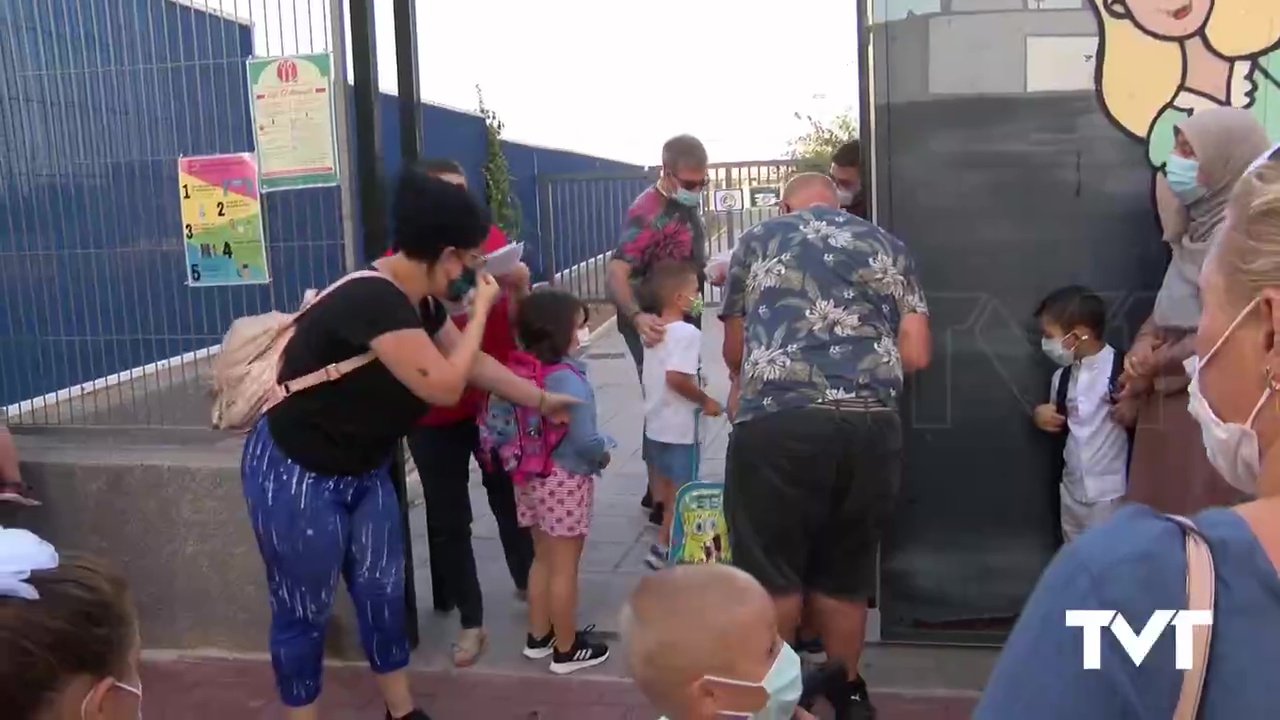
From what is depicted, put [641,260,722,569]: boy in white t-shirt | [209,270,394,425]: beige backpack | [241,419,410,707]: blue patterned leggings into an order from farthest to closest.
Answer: [641,260,722,569]: boy in white t-shirt → [209,270,394,425]: beige backpack → [241,419,410,707]: blue patterned leggings

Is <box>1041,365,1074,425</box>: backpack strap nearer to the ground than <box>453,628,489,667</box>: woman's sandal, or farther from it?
farther from it

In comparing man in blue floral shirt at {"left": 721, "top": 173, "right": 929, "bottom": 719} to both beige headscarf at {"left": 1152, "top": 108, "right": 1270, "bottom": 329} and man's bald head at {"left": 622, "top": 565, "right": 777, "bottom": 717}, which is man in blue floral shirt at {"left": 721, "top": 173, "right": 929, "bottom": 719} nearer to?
beige headscarf at {"left": 1152, "top": 108, "right": 1270, "bottom": 329}

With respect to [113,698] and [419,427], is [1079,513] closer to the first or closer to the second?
[419,427]

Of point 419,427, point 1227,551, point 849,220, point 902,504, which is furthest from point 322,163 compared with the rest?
point 1227,551

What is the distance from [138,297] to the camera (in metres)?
4.96

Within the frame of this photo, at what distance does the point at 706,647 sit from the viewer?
2.21 metres

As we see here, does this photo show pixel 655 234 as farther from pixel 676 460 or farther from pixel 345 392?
pixel 345 392

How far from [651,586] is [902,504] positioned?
7.72 ft

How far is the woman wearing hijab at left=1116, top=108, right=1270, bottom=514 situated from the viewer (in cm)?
351

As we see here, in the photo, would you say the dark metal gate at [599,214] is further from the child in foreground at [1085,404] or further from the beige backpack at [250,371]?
the beige backpack at [250,371]

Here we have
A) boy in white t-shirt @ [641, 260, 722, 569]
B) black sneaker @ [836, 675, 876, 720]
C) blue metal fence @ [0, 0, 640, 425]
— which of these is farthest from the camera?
boy in white t-shirt @ [641, 260, 722, 569]

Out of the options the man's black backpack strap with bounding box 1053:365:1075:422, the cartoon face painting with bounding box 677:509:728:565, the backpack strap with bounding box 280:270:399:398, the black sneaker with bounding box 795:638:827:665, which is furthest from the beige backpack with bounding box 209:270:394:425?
the man's black backpack strap with bounding box 1053:365:1075:422

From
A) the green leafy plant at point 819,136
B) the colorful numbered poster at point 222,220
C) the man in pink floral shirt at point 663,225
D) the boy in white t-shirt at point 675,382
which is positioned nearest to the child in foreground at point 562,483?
the boy in white t-shirt at point 675,382
